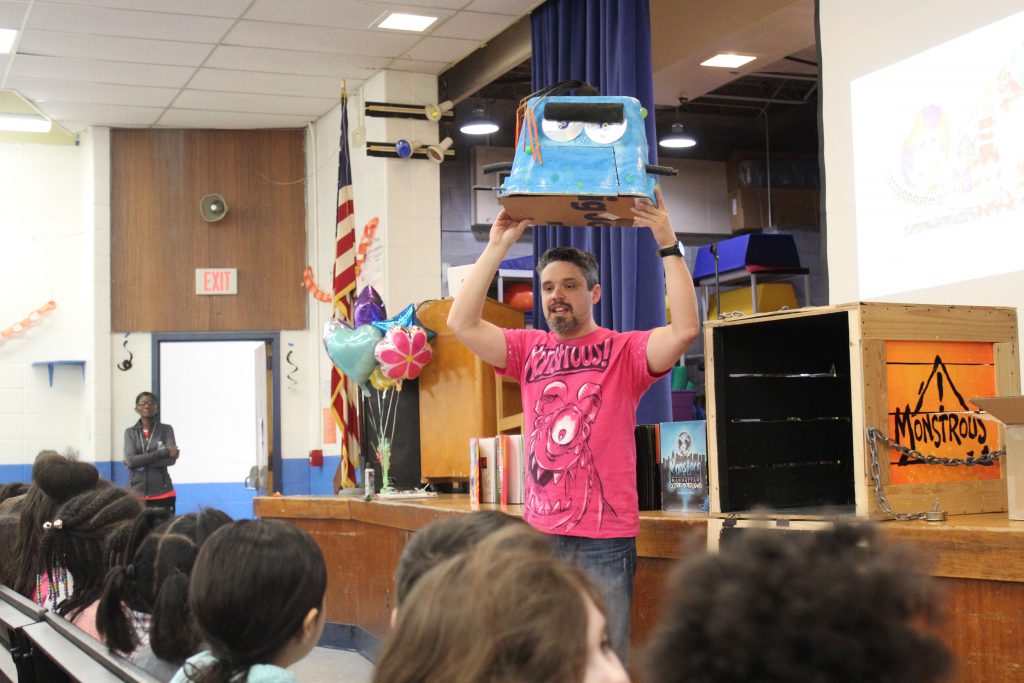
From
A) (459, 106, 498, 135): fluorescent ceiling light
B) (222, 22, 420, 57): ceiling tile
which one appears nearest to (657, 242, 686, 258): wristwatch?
(222, 22, 420, 57): ceiling tile

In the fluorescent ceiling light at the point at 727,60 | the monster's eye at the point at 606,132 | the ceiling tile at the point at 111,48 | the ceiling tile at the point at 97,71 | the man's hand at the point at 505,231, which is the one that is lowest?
the man's hand at the point at 505,231

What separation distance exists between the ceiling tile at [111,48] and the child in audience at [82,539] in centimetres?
454

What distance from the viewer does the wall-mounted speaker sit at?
29.3 ft

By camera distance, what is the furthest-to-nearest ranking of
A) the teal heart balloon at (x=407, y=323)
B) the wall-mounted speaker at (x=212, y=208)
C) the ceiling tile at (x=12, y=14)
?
the wall-mounted speaker at (x=212, y=208), the ceiling tile at (x=12, y=14), the teal heart balloon at (x=407, y=323)

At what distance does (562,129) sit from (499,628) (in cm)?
238

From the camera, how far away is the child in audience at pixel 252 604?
1.67 m

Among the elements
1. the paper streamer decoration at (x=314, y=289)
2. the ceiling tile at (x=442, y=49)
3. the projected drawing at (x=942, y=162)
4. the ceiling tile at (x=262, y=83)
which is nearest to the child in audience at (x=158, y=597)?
the projected drawing at (x=942, y=162)

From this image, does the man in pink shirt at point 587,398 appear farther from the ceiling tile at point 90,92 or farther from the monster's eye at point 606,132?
the ceiling tile at point 90,92

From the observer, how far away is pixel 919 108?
4066 millimetres

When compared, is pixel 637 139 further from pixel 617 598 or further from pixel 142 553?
pixel 142 553

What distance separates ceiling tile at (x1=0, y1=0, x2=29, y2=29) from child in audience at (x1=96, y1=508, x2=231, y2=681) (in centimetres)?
470

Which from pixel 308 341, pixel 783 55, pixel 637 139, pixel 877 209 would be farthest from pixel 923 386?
pixel 308 341

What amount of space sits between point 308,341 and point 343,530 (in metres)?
3.67

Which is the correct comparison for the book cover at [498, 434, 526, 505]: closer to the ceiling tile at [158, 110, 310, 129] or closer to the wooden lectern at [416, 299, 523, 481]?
the wooden lectern at [416, 299, 523, 481]
